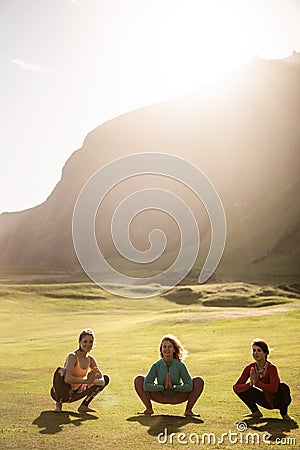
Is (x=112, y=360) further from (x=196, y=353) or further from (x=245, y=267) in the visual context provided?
(x=245, y=267)

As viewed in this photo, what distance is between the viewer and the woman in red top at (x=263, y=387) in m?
13.9

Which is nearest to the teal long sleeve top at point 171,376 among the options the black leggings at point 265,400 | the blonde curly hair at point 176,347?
the blonde curly hair at point 176,347

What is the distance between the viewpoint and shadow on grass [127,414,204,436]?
43.3ft

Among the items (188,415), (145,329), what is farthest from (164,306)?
(188,415)

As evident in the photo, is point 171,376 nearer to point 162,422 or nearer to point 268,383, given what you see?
point 162,422

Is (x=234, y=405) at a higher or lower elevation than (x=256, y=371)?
lower

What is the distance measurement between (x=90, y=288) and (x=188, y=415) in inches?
3427

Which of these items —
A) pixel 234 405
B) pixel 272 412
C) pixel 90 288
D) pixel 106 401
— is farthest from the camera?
pixel 90 288

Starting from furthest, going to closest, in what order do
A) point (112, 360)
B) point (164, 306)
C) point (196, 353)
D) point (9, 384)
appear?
point (164, 306)
point (196, 353)
point (112, 360)
point (9, 384)

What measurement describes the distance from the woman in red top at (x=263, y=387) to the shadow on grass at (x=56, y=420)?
430 cm

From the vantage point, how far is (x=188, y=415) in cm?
1455

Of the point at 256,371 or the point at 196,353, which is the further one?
the point at 196,353

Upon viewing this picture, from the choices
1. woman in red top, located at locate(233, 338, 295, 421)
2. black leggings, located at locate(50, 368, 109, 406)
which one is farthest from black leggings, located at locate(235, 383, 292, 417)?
black leggings, located at locate(50, 368, 109, 406)

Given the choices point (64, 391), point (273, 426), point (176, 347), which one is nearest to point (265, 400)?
point (273, 426)
